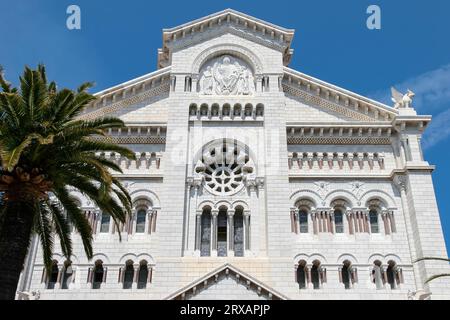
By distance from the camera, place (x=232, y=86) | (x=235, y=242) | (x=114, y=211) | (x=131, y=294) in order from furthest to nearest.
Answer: (x=232, y=86) < (x=235, y=242) < (x=131, y=294) < (x=114, y=211)

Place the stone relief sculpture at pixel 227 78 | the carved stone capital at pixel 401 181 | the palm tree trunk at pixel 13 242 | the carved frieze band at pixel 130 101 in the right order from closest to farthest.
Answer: the palm tree trunk at pixel 13 242 < the carved stone capital at pixel 401 181 < the carved frieze band at pixel 130 101 < the stone relief sculpture at pixel 227 78

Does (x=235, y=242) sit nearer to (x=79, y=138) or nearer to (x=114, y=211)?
(x=114, y=211)

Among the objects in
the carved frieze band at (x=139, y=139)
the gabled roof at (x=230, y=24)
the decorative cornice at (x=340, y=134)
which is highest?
the gabled roof at (x=230, y=24)

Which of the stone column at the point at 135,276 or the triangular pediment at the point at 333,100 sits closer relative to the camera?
the stone column at the point at 135,276

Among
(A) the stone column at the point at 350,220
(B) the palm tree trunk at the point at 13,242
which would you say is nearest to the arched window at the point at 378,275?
(A) the stone column at the point at 350,220

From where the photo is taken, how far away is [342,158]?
29.3m

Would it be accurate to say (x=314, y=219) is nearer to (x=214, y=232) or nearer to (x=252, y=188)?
(x=252, y=188)

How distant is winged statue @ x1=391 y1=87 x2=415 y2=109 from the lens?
99.5ft

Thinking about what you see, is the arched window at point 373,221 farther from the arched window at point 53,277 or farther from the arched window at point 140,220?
the arched window at point 53,277

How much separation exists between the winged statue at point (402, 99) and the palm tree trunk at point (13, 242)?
22.0 m

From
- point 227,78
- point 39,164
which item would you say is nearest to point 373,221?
point 227,78

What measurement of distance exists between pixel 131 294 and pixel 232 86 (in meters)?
13.4

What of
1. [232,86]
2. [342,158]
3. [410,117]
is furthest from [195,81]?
[410,117]

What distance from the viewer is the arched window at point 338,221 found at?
2764cm
